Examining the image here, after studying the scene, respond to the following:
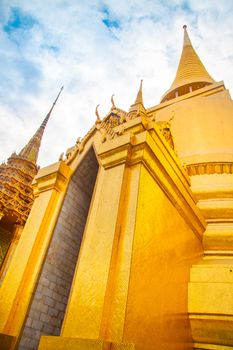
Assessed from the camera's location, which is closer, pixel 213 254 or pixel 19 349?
pixel 19 349

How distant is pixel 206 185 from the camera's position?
4.16m

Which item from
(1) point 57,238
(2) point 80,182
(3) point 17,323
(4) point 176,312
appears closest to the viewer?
(4) point 176,312

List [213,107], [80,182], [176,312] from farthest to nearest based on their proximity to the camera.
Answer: [213,107] → [80,182] → [176,312]

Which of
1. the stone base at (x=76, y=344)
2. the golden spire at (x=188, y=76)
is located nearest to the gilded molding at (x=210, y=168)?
the stone base at (x=76, y=344)

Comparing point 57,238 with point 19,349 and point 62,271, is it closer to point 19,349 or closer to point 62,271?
point 62,271

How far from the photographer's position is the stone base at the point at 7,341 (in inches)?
104

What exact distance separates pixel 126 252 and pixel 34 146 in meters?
17.5

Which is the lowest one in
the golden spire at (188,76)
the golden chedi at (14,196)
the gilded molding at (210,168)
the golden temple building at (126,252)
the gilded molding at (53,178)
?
the golden temple building at (126,252)

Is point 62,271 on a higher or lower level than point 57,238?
lower

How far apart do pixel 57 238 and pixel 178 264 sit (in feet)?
5.20

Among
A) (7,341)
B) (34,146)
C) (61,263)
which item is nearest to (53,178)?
(61,263)

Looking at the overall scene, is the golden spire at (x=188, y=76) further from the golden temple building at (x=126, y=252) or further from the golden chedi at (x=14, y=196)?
the golden chedi at (x=14, y=196)

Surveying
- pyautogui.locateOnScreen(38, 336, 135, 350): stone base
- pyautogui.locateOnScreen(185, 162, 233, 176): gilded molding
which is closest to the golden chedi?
pyautogui.locateOnScreen(185, 162, 233, 176): gilded molding

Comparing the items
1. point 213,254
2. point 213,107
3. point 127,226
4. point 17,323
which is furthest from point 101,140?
point 213,107
